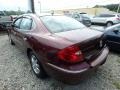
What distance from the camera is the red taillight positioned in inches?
91.6

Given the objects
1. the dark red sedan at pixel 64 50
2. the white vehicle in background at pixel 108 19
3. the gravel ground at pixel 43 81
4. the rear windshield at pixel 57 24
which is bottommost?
the gravel ground at pixel 43 81

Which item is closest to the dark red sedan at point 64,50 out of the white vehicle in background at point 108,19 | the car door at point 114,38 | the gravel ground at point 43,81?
the gravel ground at point 43,81

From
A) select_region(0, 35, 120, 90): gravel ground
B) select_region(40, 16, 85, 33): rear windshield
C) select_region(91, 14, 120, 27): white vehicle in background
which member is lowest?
select_region(0, 35, 120, 90): gravel ground

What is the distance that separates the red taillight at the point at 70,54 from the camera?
2.33 metres

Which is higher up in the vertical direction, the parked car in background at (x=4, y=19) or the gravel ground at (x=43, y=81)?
the parked car in background at (x=4, y=19)

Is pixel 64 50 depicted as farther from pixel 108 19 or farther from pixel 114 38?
pixel 108 19

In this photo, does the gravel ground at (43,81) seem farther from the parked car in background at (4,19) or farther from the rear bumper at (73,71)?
the parked car in background at (4,19)

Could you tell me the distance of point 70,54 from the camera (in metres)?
2.34

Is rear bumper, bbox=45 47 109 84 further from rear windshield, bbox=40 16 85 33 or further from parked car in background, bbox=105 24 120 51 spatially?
parked car in background, bbox=105 24 120 51

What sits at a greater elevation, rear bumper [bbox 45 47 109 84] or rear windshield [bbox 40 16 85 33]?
rear windshield [bbox 40 16 85 33]

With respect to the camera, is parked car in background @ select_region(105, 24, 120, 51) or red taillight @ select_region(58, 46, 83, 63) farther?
parked car in background @ select_region(105, 24, 120, 51)

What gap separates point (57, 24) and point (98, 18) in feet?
43.4

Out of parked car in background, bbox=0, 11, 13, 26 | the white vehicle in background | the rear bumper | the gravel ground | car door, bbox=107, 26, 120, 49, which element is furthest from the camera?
the white vehicle in background

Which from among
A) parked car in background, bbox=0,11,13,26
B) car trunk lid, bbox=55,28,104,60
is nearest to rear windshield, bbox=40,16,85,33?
car trunk lid, bbox=55,28,104,60
